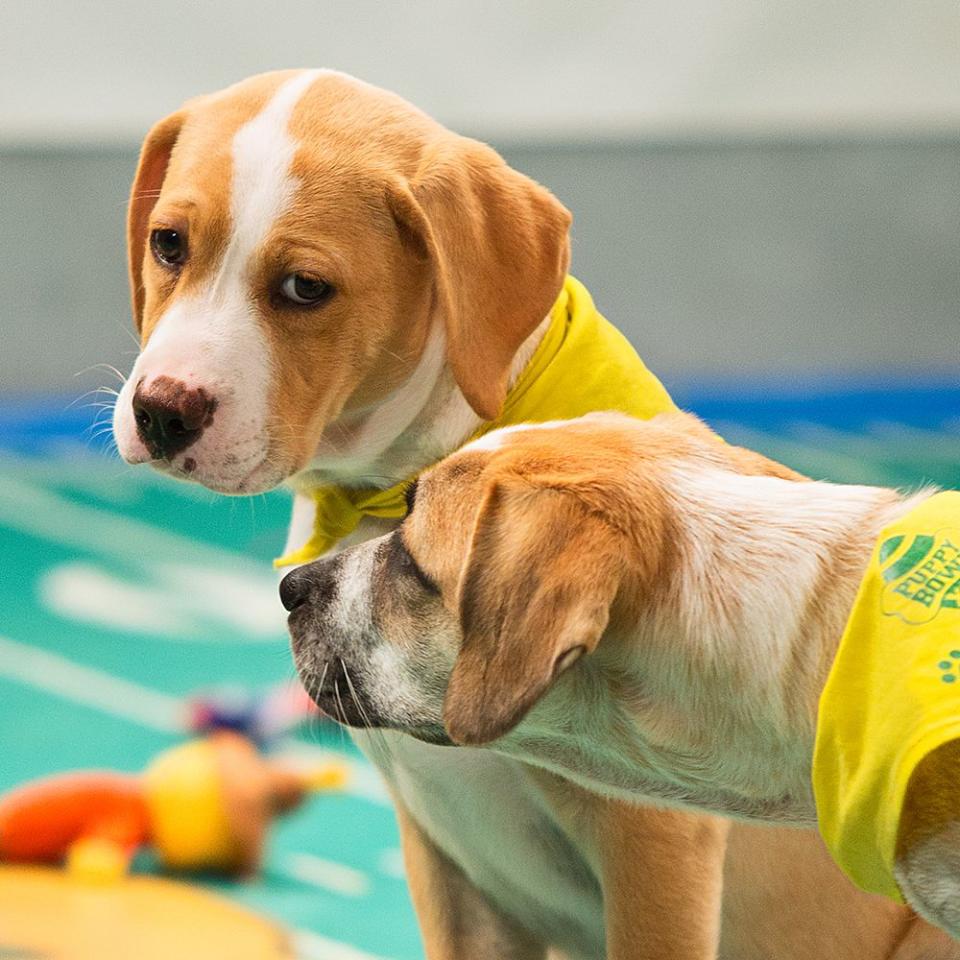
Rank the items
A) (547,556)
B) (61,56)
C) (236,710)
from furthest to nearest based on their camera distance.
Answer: (61,56)
(236,710)
(547,556)

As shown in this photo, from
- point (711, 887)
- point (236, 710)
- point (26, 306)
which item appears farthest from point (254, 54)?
point (711, 887)

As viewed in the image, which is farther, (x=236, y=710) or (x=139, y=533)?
(x=139, y=533)

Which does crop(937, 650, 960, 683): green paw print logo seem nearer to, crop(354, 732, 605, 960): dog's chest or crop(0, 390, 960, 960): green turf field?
crop(354, 732, 605, 960): dog's chest

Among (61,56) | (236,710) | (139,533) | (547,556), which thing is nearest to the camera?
(547,556)

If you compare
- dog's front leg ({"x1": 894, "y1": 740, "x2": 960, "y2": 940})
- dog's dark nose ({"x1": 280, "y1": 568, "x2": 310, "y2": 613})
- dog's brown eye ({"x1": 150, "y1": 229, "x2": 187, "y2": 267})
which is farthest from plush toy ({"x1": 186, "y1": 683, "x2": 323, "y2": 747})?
dog's front leg ({"x1": 894, "y1": 740, "x2": 960, "y2": 940})

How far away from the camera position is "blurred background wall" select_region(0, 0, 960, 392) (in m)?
6.97

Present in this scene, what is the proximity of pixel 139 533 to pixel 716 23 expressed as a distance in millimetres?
3280

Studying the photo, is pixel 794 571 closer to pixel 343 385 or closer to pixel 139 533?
pixel 343 385

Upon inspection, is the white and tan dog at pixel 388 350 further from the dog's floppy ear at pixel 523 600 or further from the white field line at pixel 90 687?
the white field line at pixel 90 687

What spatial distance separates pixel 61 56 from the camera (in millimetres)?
6914

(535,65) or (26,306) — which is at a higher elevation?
(535,65)

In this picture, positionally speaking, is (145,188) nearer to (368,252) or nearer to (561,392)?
(368,252)

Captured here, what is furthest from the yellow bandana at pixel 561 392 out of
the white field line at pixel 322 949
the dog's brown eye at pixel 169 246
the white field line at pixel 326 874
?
the white field line at pixel 326 874

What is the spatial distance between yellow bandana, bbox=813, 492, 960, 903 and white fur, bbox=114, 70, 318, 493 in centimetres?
84
